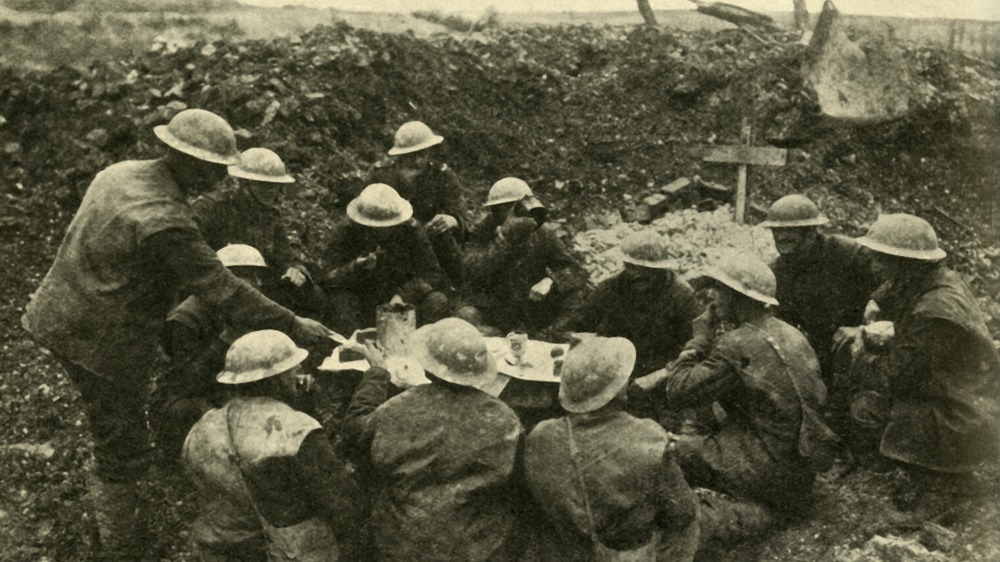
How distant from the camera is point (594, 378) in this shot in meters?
3.80

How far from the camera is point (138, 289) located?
186 inches

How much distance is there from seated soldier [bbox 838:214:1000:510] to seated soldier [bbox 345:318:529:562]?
258 centimetres

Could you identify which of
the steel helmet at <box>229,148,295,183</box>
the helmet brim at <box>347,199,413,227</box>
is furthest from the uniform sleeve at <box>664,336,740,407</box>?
the steel helmet at <box>229,148,295,183</box>

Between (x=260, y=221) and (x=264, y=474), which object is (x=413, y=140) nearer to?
(x=260, y=221)

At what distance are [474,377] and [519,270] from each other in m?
3.26

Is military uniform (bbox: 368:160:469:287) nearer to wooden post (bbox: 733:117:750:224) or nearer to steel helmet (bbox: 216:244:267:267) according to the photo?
steel helmet (bbox: 216:244:267:267)

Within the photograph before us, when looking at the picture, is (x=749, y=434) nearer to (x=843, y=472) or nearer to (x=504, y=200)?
(x=843, y=472)

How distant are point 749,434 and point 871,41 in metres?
7.34

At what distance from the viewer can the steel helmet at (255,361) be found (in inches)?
155

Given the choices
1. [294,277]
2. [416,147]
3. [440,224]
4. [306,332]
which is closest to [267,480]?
[306,332]

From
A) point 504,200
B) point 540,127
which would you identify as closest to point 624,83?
point 540,127

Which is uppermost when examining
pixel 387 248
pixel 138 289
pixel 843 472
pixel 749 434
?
pixel 138 289

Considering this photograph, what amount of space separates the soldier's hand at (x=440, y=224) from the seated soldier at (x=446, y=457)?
9.86 ft

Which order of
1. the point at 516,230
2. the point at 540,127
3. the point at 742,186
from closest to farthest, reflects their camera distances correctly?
the point at 516,230 < the point at 742,186 < the point at 540,127
